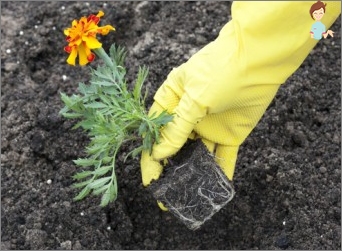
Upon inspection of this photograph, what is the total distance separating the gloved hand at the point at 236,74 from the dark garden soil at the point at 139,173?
0.34 metres

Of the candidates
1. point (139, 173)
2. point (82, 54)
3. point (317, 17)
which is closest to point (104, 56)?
point (82, 54)

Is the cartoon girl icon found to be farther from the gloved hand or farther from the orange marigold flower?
the orange marigold flower

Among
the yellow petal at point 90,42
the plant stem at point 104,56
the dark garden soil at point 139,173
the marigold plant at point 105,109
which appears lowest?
the dark garden soil at point 139,173

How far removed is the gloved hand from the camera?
2320 millimetres

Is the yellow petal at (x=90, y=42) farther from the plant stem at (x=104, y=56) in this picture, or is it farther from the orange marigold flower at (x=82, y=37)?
the plant stem at (x=104, y=56)

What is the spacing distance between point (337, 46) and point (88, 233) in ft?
5.10

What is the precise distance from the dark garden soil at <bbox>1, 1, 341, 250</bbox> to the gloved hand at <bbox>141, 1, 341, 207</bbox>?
1.12 feet

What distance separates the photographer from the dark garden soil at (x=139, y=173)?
280cm

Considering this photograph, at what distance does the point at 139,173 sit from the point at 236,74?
78 centimetres

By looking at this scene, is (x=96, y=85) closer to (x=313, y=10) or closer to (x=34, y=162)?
(x=34, y=162)

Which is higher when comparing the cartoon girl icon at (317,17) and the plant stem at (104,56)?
A: the cartoon girl icon at (317,17)

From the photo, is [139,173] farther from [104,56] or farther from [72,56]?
[72,56]

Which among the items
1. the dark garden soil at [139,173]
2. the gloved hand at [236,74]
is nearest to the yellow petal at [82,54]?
the gloved hand at [236,74]

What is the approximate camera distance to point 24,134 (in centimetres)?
303
